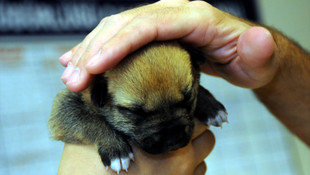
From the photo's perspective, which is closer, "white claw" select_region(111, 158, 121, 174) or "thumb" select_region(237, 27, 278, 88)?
"thumb" select_region(237, 27, 278, 88)

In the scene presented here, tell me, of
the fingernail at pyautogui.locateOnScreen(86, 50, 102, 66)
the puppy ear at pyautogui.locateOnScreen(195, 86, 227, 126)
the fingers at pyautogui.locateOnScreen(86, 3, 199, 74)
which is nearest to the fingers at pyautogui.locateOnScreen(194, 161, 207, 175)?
the puppy ear at pyautogui.locateOnScreen(195, 86, 227, 126)

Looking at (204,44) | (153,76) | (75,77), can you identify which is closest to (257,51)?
(204,44)

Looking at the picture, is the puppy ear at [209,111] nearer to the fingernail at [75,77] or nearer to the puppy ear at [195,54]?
the puppy ear at [195,54]

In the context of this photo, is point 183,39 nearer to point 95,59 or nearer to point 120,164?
point 95,59

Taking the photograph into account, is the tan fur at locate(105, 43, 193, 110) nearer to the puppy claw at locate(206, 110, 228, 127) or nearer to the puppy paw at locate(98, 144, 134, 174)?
the puppy paw at locate(98, 144, 134, 174)

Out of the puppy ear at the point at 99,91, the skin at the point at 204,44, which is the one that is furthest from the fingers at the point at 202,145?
the puppy ear at the point at 99,91
